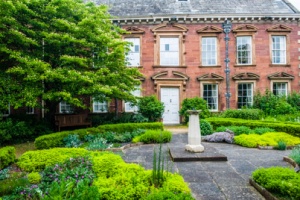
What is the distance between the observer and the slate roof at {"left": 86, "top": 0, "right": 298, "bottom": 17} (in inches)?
652

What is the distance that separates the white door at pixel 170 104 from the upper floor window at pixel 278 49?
8.36 meters

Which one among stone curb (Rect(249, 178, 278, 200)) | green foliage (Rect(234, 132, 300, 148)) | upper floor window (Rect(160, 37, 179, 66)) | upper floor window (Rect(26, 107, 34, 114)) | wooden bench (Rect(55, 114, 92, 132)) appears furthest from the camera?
upper floor window (Rect(160, 37, 179, 66))

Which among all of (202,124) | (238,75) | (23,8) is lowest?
(202,124)

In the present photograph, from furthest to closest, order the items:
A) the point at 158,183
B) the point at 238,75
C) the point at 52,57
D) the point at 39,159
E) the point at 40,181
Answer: the point at 238,75 < the point at 52,57 < the point at 39,159 < the point at 40,181 < the point at 158,183

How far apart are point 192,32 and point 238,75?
496 cm

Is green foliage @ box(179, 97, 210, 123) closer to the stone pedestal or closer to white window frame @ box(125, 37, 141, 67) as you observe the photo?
white window frame @ box(125, 37, 141, 67)

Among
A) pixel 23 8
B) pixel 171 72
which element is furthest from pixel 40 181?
pixel 171 72

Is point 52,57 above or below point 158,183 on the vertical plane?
above

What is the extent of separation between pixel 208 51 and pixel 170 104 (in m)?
5.27

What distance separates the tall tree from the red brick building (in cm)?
465

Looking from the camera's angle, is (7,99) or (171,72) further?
(171,72)

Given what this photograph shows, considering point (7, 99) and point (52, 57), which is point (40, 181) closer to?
point (7, 99)

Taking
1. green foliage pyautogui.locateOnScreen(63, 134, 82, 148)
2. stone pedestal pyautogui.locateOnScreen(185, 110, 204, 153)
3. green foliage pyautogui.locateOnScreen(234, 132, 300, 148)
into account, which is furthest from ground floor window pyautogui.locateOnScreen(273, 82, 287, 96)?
green foliage pyautogui.locateOnScreen(63, 134, 82, 148)

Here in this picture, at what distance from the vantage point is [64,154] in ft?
20.1
